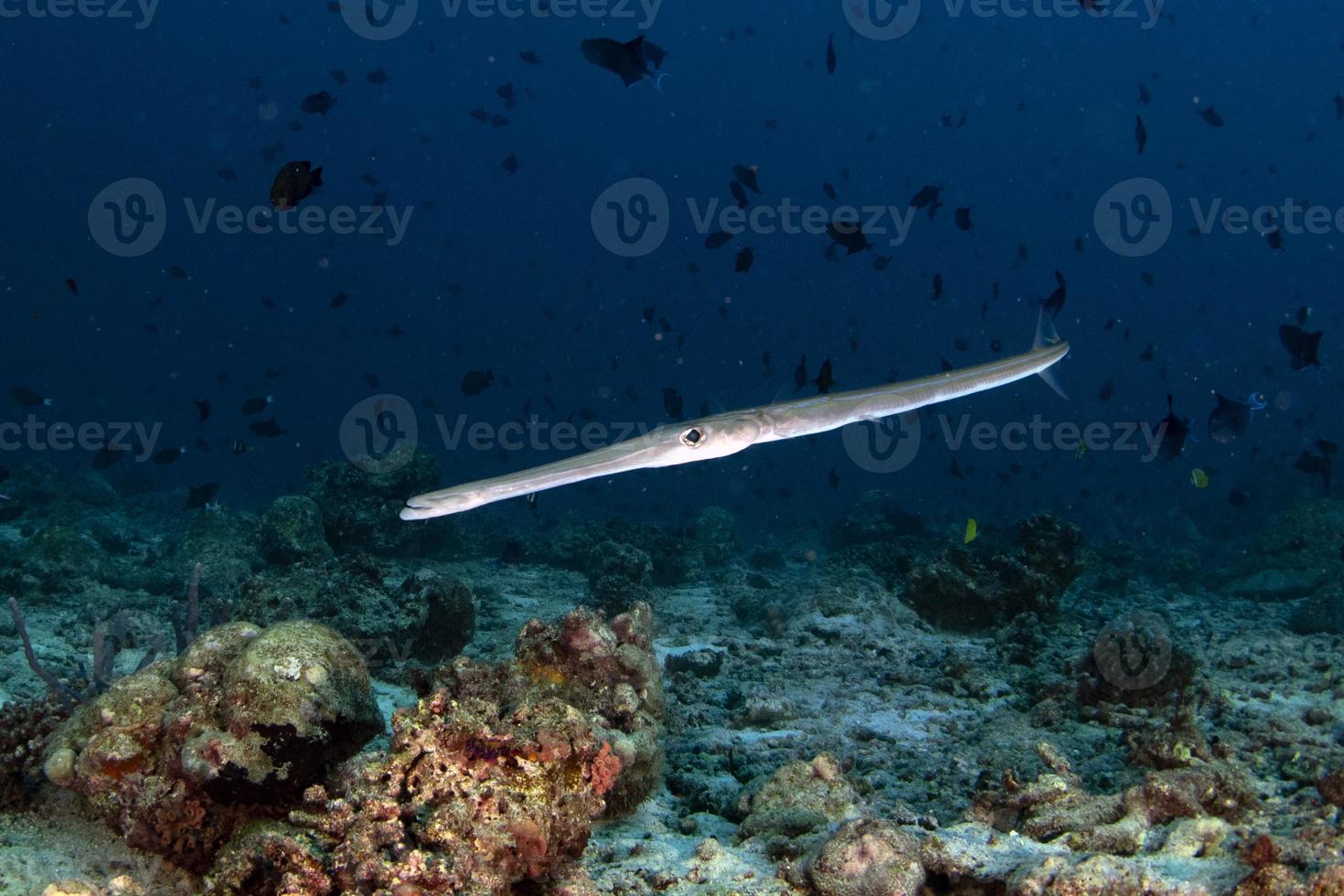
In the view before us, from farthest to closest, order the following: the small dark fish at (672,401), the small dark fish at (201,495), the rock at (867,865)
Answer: the small dark fish at (201,495) → the small dark fish at (672,401) → the rock at (867,865)

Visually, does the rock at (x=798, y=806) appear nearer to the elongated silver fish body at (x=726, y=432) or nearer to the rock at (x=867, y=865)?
the rock at (x=867, y=865)

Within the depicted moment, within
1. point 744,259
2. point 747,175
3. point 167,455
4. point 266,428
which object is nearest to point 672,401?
point 744,259

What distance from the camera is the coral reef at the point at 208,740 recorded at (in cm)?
328

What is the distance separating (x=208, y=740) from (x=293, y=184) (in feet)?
20.0

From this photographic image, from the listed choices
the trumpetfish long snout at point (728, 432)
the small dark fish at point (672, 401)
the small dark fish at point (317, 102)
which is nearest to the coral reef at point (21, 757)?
the trumpetfish long snout at point (728, 432)

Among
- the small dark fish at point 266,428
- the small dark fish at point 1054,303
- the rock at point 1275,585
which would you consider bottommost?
the rock at point 1275,585

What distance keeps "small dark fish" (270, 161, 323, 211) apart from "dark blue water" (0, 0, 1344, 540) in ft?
→ 142

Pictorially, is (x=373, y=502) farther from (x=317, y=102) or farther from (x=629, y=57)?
(x=629, y=57)

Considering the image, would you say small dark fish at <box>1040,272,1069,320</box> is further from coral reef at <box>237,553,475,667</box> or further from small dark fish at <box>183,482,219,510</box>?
small dark fish at <box>183,482,219,510</box>

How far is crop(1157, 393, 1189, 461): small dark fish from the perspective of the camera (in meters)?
7.98

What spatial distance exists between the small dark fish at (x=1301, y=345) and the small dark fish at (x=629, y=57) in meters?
7.95

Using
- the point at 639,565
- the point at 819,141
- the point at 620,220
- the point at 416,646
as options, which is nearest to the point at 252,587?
the point at 416,646

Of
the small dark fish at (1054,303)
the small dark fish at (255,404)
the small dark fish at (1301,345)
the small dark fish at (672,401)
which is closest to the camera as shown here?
the small dark fish at (1054,303)

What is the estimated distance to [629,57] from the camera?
8805mm
